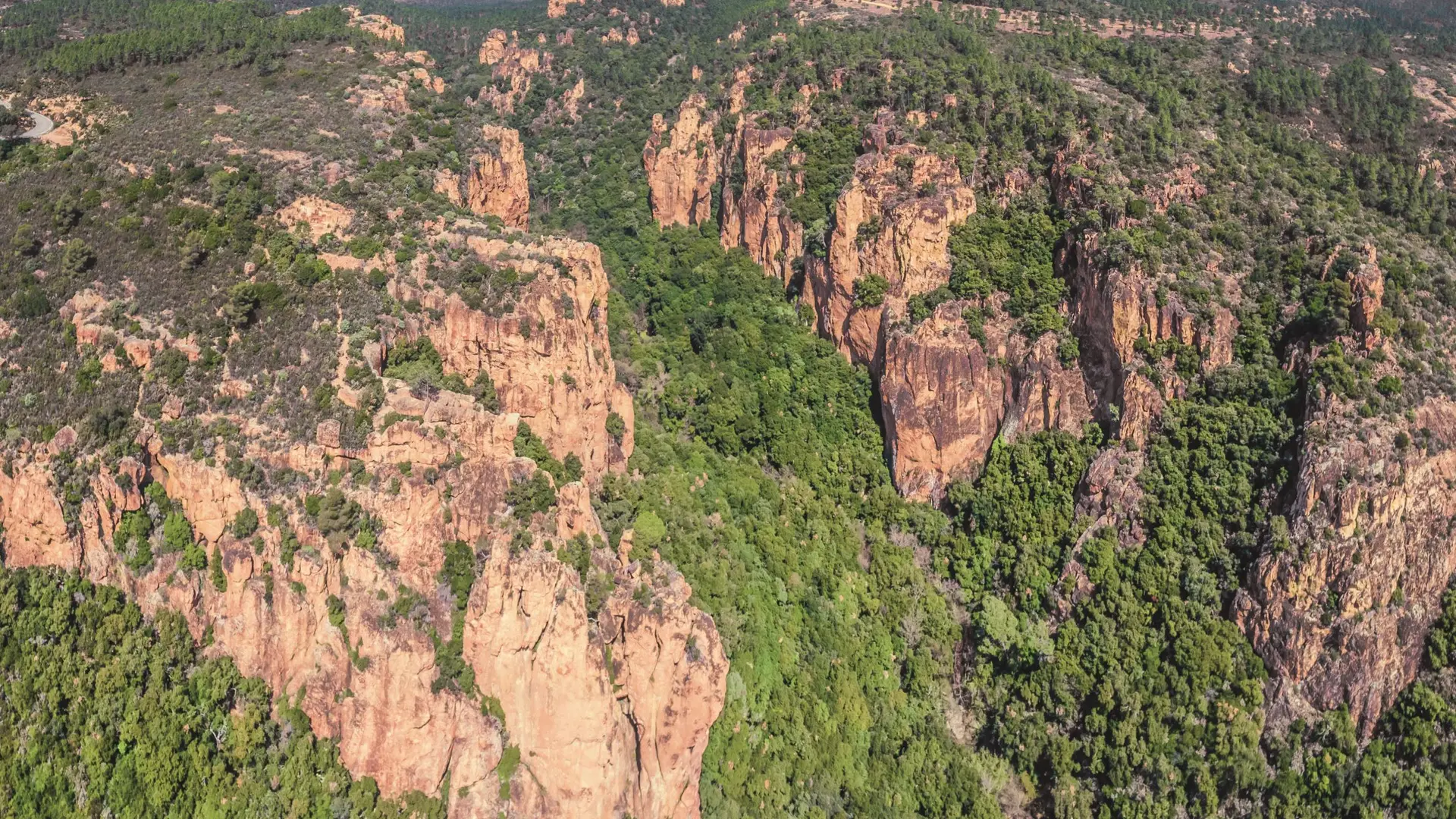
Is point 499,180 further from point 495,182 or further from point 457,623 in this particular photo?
point 457,623

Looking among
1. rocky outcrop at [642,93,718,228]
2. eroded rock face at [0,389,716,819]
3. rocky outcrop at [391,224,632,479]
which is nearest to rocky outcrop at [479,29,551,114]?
rocky outcrop at [642,93,718,228]

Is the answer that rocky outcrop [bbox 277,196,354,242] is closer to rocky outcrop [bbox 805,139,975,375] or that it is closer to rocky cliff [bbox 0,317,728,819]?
rocky cliff [bbox 0,317,728,819]

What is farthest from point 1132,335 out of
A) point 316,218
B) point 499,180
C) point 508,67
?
point 508,67

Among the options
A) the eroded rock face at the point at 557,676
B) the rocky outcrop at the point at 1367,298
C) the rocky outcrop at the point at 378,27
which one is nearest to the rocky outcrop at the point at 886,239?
the rocky outcrop at the point at 1367,298

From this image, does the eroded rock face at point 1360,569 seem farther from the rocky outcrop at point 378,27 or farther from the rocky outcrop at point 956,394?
the rocky outcrop at point 378,27

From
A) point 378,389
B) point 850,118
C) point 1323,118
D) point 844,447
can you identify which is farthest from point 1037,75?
point 378,389

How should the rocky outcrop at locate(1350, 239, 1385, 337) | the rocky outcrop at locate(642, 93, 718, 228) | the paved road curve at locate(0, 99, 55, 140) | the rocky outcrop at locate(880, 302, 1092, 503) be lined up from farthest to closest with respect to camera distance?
1. the rocky outcrop at locate(642, 93, 718, 228)
2. the rocky outcrop at locate(880, 302, 1092, 503)
3. the paved road curve at locate(0, 99, 55, 140)
4. the rocky outcrop at locate(1350, 239, 1385, 337)
